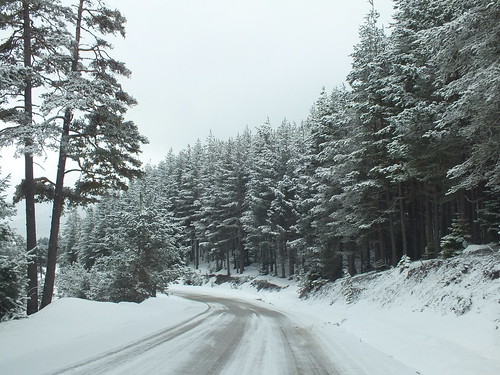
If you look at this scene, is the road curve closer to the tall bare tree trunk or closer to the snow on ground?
the snow on ground

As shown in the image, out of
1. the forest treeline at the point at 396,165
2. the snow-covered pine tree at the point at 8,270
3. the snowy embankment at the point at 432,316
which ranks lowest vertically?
the snowy embankment at the point at 432,316

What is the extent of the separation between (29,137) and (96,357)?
7.16 m

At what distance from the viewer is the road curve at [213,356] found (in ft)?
21.1

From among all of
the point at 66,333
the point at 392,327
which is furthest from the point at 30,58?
the point at 392,327

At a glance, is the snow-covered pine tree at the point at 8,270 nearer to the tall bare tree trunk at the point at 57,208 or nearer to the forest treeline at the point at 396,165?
the tall bare tree trunk at the point at 57,208

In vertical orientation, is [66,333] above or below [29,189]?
below

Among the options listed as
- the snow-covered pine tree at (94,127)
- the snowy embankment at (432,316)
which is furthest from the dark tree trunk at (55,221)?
the snowy embankment at (432,316)

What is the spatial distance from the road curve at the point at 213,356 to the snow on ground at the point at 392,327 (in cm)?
48

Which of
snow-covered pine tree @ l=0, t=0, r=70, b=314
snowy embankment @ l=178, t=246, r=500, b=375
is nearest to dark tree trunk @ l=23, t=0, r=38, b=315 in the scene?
snow-covered pine tree @ l=0, t=0, r=70, b=314

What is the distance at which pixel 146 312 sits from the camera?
602 inches

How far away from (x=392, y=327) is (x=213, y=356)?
7049 mm

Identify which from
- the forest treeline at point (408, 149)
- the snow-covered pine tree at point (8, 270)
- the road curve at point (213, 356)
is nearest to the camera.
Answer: the road curve at point (213, 356)

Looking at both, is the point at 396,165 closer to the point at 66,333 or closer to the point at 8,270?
the point at 66,333

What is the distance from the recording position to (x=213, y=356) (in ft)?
25.1
